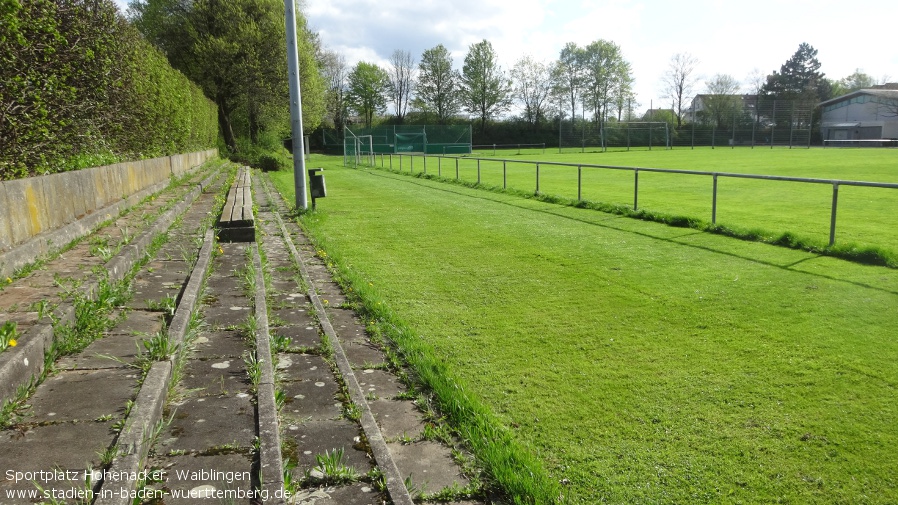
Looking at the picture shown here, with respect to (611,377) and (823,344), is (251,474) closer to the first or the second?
(611,377)

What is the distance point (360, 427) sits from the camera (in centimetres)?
299

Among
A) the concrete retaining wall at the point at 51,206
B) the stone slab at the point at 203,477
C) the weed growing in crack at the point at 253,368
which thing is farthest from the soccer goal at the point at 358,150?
the stone slab at the point at 203,477

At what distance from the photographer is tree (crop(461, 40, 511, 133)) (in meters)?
74.9

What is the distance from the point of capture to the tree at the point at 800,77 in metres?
82.6

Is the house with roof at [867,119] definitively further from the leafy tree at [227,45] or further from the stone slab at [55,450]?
the stone slab at [55,450]

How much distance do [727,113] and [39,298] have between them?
69.0 metres

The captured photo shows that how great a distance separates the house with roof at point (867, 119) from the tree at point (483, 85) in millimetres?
35096

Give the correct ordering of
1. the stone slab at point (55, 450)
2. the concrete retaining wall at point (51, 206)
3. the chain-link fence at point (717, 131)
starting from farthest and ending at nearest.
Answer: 1. the chain-link fence at point (717, 131)
2. the concrete retaining wall at point (51, 206)
3. the stone slab at point (55, 450)

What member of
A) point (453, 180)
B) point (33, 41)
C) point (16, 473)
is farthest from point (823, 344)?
point (453, 180)

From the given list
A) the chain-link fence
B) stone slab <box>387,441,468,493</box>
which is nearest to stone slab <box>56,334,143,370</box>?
stone slab <box>387,441,468,493</box>

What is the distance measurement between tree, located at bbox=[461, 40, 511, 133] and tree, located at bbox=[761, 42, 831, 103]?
120 feet

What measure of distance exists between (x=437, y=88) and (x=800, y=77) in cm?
5003

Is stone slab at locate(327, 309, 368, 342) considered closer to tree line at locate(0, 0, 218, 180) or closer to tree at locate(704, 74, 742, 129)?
tree line at locate(0, 0, 218, 180)

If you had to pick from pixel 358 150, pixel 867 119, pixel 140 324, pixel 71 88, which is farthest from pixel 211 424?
pixel 867 119
